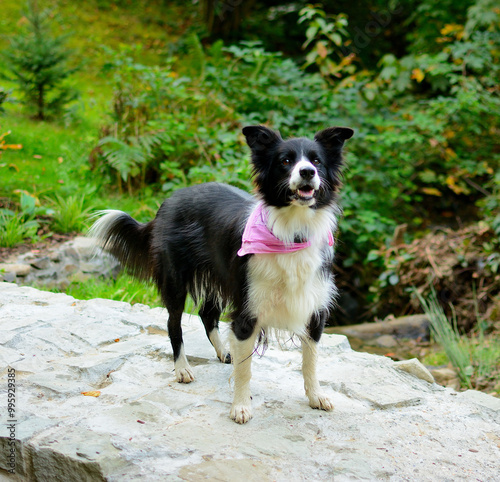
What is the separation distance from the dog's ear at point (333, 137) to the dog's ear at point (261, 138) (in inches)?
9.3

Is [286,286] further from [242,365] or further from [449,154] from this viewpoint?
[449,154]

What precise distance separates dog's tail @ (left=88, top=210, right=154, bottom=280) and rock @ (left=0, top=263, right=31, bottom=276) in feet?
4.72

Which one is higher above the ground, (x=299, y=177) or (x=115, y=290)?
(x=299, y=177)

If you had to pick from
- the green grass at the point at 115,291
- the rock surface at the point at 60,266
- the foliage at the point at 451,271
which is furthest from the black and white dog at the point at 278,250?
the foliage at the point at 451,271

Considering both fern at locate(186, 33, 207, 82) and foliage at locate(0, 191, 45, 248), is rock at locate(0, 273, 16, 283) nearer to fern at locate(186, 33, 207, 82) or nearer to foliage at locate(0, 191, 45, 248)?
foliage at locate(0, 191, 45, 248)

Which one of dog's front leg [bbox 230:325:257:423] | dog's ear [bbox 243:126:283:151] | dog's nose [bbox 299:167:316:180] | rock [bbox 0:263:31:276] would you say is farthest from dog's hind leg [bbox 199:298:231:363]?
rock [bbox 0:263:31:276]

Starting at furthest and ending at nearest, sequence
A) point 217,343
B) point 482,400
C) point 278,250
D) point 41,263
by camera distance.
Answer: point 41,263, point 217,343, point 482,400, point 278,250

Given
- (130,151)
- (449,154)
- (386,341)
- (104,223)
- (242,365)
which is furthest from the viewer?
(449,154)

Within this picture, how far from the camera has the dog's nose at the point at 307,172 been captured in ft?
8.34

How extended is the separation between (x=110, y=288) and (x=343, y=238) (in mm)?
3227

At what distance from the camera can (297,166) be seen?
102 inches

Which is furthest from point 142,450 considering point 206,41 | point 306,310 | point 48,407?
point 206,41

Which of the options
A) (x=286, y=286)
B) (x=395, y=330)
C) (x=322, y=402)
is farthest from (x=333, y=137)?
(x=395, y=330)

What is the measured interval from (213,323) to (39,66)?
5933 mm
